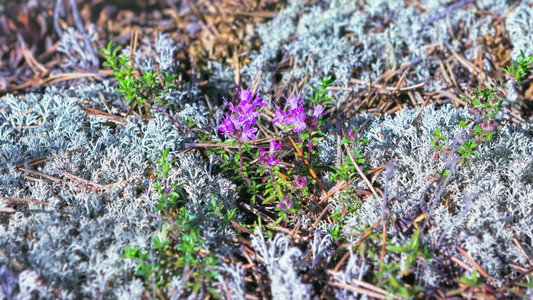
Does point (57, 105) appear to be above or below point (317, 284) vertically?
above

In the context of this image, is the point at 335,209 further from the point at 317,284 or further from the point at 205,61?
the point at 205,61

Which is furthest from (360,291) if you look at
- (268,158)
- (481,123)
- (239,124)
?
(481,123)

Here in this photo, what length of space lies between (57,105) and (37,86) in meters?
0.97

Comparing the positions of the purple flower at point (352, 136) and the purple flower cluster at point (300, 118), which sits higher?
the purple flower cluster at point (300, 118)

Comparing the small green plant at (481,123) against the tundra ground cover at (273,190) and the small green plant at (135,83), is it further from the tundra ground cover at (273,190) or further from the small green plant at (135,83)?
the small green plant at (135,83)

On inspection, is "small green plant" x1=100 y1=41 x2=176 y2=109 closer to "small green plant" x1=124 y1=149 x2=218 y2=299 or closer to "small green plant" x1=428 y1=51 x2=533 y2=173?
"small green plant" x1=124 y1=149 x2=218 y2=299

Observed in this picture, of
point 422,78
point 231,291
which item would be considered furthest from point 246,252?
point 422,78

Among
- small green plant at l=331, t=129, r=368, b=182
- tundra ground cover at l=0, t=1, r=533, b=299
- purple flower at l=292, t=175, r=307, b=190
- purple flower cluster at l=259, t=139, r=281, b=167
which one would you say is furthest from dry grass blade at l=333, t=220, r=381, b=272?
purple flower cluster at l=259, t=139, r=281, b=167

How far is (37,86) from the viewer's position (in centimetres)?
403

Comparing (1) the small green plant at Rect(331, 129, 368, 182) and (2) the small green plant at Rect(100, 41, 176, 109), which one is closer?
(1) the small green plant at Rect(331, 129, 368, 182)

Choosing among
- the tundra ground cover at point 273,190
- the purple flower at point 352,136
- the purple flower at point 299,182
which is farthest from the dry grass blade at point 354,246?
the purple flower at point 352,136

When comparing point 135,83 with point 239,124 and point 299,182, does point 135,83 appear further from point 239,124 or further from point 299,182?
point 299,182

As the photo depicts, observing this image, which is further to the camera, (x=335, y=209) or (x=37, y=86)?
(x=37, y=86)

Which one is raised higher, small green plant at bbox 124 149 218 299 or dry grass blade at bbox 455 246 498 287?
dry grass blade at bbox 455 246 498 287
